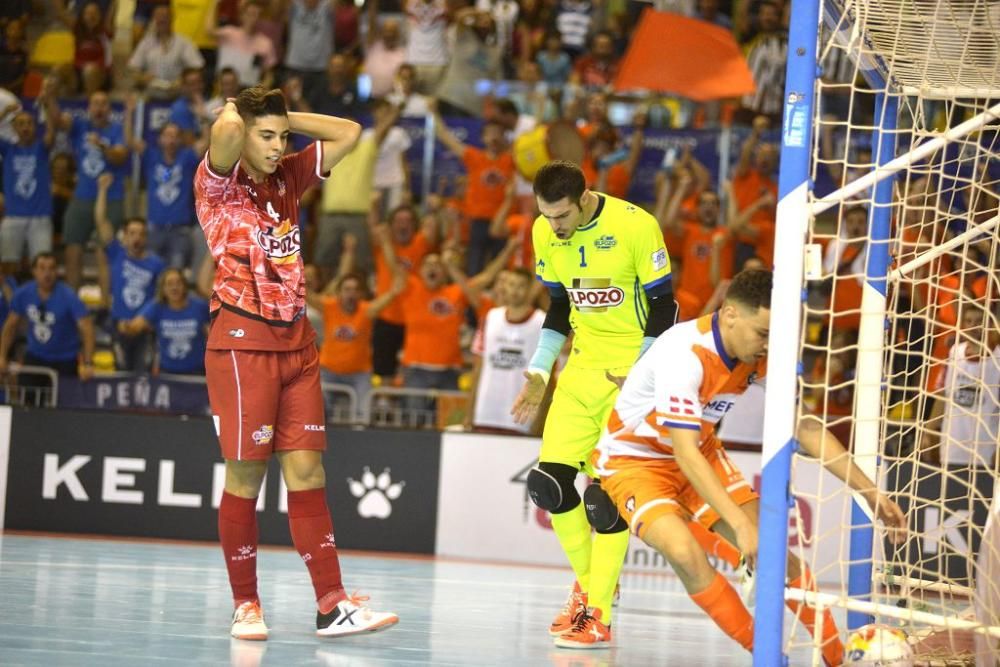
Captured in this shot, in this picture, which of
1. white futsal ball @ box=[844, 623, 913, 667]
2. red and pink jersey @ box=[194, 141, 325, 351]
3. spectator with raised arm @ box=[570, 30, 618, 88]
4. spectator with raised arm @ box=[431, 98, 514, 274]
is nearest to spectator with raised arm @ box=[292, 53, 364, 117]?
spectator with raised arm @ box=[431, 98, 514, 274]

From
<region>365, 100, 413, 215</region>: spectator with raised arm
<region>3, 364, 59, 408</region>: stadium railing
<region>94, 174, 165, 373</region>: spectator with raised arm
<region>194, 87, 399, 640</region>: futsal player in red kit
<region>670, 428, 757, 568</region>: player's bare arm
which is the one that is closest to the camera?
<region>670, 428, 757, 568</region>: player's bare arm

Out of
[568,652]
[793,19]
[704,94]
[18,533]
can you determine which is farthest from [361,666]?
[704,94]

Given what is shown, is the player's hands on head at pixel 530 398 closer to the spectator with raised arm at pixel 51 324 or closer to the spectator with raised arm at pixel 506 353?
the spectator with raised arm at pixel 506 353

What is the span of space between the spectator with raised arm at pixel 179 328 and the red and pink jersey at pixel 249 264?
5677 millimetres

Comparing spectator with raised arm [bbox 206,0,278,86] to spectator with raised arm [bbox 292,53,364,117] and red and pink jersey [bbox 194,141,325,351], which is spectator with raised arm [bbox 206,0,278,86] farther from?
red and pink jersey [bbox 194,141,325,351]

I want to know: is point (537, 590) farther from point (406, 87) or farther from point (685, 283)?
point (406, 87)

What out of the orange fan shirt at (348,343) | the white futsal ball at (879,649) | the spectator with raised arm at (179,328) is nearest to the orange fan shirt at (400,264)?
the orange fan shirt at (348,343)

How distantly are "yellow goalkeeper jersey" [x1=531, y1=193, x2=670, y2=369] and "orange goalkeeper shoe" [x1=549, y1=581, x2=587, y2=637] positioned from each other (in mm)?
1112

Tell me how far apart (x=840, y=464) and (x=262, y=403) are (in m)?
2.39

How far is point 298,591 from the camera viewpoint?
7.30 m

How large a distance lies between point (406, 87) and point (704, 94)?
3.03 metres

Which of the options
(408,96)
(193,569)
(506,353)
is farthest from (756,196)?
(193,569)

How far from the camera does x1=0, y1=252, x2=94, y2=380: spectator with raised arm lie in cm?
1136

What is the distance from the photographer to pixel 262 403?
5633 mm
